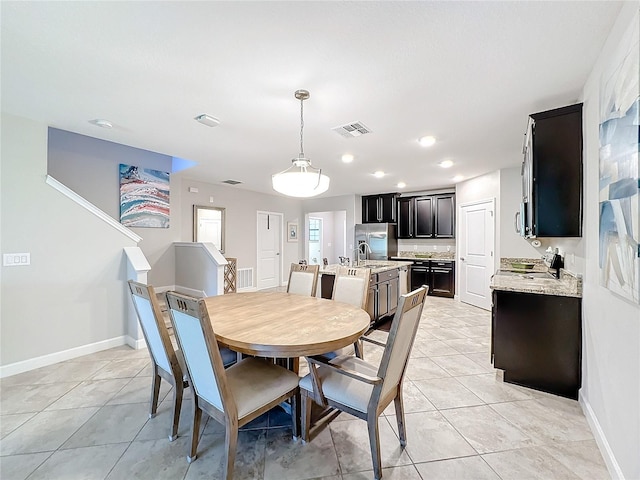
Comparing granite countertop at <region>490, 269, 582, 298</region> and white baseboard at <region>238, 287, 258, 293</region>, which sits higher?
granite countertop at <region>490, 269, 582, 298</region>

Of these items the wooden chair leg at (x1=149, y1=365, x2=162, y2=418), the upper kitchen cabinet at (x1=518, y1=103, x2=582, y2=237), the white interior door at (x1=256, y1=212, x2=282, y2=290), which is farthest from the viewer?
the white interior door at (x1=256, y1=212, x2=282, y2=290)

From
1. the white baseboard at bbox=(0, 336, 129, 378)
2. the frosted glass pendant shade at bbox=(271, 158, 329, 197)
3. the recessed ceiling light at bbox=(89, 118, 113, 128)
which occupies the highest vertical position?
the recessed ceiling light at bbox=(89, 118, 113, 128)

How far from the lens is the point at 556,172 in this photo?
2250mm

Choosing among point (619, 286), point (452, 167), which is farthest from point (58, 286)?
point (452, 167)

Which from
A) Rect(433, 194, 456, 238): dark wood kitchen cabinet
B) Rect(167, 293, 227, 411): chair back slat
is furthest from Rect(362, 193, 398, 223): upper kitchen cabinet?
Rect(167, 293, 227, 411): chair back slat

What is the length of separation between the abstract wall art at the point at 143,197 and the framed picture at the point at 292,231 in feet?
12.1

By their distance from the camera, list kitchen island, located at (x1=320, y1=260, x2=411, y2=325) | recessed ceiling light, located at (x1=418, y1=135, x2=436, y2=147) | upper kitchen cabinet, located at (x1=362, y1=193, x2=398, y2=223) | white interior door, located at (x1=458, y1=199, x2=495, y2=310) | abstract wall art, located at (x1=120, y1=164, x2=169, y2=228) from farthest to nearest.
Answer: upper kitchen cabinet, located at (x1=362, y1=193, x2=398, y2=223)
white interior door, located at (x1=458, y1=199, x2=495, y2=310)
abstract wall art, located at (x1=120, y1=164, x2=169, y2=228)
kitchen island, located at (x1=320, y1=260, x2=411, y2=325)
recessed ceiling light, located at (x1=418, y1=135, x2=436, y2=147)

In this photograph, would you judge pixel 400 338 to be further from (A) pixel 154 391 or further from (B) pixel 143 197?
(B) pixel 143 197

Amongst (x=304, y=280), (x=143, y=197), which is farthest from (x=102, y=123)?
(x=304, y=280)

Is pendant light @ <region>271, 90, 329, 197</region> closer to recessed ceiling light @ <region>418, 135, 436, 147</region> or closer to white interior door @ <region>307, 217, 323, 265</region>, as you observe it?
recessed ceiling light @ <region>418, 135, 436, 147</region>

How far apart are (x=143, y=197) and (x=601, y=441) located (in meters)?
5.38

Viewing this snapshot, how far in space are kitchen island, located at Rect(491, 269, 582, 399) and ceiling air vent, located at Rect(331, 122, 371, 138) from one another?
1968 mm

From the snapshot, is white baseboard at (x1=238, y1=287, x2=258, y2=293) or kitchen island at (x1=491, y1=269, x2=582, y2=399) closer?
kitchen island at (x1=491, y1=269, x2=582, y2=399)

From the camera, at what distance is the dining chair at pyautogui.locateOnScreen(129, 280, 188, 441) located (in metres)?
1.73
